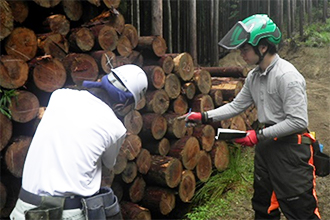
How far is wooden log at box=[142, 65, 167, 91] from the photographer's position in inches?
161

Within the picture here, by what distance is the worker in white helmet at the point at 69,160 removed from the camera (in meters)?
1.81

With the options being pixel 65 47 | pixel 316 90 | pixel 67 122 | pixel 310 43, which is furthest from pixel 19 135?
pixel 310 43

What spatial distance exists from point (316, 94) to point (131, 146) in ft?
16.7

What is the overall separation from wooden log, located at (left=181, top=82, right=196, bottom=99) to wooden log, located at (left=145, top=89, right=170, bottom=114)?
1.25ft

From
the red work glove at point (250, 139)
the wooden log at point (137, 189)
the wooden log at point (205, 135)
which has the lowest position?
the wooden log at point (137, 189)

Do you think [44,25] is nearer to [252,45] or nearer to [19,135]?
[19,135]

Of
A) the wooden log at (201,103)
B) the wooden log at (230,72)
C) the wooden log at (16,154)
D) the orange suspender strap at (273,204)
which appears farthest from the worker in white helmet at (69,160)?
the wooden log at (230,72)

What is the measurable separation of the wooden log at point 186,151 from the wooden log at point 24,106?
1870mm

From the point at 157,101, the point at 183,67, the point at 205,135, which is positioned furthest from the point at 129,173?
the point at 183,67

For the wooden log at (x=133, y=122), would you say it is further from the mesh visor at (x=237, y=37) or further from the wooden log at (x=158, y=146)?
the mesh visor at (x=237, y=37)

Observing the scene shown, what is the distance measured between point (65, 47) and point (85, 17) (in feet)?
2.90

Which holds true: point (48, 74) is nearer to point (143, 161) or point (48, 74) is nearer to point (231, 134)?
point (143, 161)

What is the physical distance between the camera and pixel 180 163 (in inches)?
168

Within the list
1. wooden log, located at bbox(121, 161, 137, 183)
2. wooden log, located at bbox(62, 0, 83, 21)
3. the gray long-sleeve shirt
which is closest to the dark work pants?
the gray long-sleeve shirt
